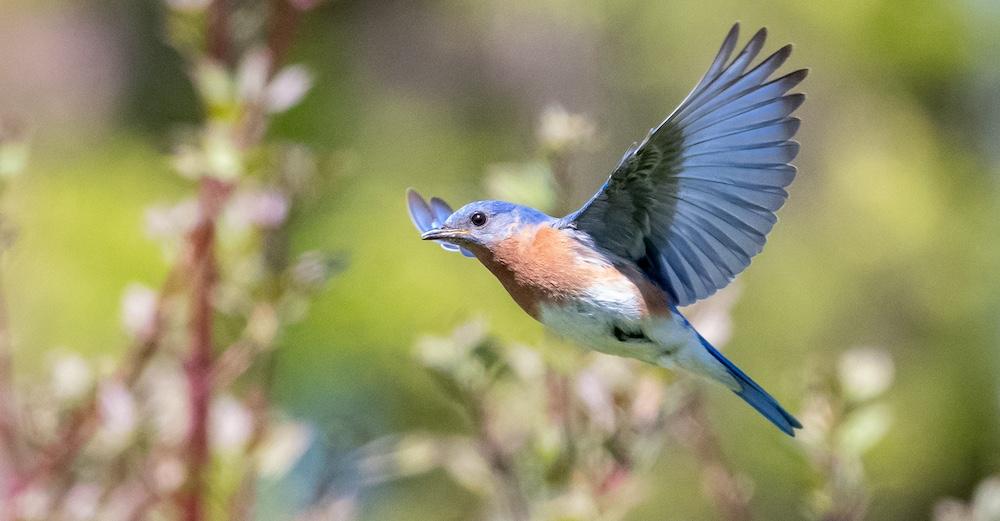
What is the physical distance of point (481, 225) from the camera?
1.78m

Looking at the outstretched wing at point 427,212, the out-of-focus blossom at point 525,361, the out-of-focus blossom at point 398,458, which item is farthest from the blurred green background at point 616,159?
the out-of-focus blossom at point 525,361

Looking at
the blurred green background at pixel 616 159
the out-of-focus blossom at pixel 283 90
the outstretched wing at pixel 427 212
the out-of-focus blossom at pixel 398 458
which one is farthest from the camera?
the blurred green background at pixel 616 159

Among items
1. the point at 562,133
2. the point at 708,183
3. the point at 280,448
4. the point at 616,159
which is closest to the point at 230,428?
the point at 280,448

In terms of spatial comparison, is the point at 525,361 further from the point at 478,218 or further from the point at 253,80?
the point at 253,80

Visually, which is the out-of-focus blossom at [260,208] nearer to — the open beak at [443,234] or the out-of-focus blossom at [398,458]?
the open beak at [443,234]

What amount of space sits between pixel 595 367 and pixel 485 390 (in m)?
0.17

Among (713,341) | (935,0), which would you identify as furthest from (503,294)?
(713,341)

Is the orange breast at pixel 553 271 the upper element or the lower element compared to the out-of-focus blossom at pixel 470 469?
upper

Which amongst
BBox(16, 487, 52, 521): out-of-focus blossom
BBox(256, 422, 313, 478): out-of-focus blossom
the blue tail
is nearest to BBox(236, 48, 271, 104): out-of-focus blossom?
BBox(256, 422, 313, 478): out-of-focus blossom

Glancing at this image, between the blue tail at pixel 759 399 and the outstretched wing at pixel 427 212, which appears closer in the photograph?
the blue tail at pixel 759 399

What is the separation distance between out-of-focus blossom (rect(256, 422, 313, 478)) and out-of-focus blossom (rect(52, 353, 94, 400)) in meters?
0.27

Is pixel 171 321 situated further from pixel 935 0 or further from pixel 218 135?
pixel 935 0

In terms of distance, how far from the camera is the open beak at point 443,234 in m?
1.72

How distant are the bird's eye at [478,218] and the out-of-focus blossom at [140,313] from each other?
45 cm
